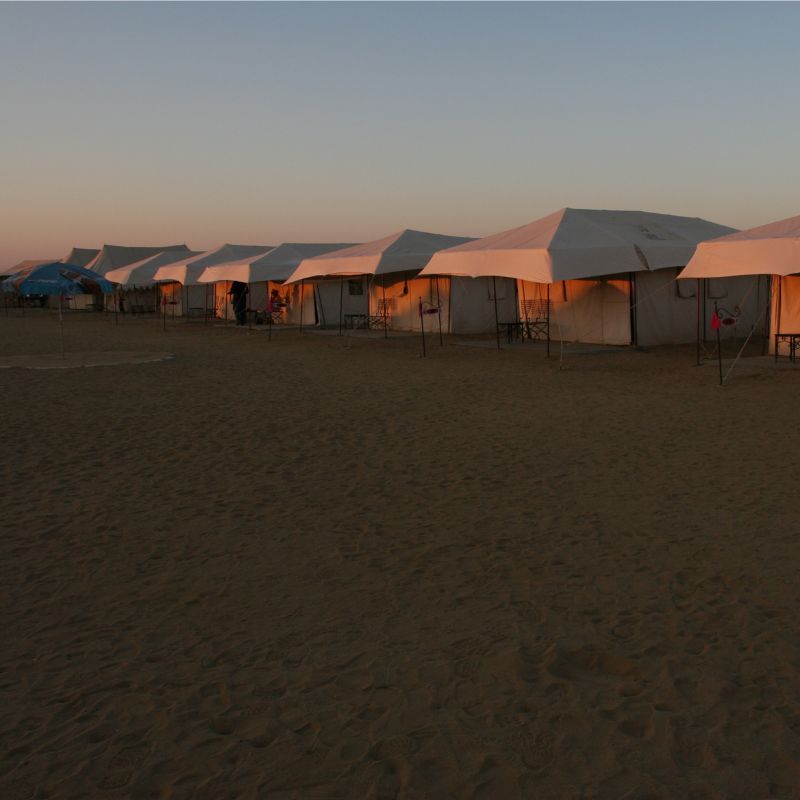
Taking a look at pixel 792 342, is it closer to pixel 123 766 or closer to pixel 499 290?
pixel 499 290

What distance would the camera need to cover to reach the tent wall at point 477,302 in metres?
23.8

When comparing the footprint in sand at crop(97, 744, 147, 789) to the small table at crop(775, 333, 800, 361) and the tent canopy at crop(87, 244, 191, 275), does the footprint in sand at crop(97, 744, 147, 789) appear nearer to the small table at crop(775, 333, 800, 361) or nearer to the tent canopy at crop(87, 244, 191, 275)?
the small table at crop(775, 333, 800, 361)

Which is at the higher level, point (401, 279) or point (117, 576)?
point (401, 279)

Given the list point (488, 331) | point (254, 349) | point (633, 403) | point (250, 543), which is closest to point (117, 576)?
point (250, 543)

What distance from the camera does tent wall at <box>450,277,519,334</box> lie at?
78.2 ft

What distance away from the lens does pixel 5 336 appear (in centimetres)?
2766

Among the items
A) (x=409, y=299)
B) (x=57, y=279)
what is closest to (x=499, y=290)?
(x=409, y=299)

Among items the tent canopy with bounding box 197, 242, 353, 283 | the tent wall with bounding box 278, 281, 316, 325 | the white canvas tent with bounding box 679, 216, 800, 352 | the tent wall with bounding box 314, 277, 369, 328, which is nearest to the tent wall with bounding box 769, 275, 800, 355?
the white canvas tent with bounding box 679, 216, 800, 352

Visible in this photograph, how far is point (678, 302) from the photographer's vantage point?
1973 centimetres

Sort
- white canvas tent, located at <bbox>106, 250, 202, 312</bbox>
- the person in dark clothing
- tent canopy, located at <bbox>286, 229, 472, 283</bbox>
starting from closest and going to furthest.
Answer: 1. tent canopy, located at <bbox>286, 229, 472, 283</bbox>
2. the person in dark clothing
3. white canvas tent, located at <bbox>106, 250, 202, 312</bbox>

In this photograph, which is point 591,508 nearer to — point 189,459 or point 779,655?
point 779,655

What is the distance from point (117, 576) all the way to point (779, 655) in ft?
11.4

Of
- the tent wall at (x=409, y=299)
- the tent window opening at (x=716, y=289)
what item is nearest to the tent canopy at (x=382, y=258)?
the tent wall at (x=409, y=299)

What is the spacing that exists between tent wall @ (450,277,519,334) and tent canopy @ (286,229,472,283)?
119cm
